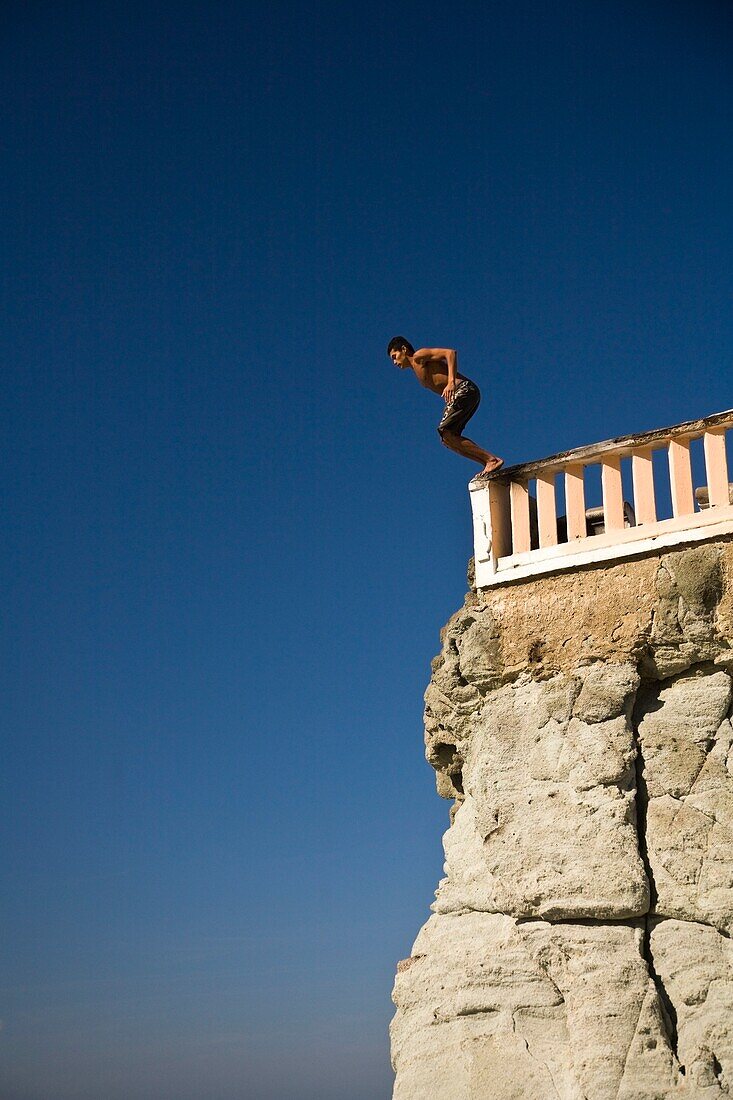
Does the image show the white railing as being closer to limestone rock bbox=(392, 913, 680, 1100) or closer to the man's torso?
the man's torso

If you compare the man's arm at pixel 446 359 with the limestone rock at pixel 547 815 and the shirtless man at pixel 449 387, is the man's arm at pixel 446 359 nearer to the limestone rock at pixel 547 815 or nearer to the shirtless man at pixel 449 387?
the shirtless man at pixel 449 387

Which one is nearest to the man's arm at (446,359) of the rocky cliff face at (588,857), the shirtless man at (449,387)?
the shirtless man at (449,387)

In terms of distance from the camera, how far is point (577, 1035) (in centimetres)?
812

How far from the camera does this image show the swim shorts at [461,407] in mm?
10430

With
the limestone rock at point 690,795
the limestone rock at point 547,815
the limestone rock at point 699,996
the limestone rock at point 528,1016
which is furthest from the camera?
the limestone rock at point 547,815

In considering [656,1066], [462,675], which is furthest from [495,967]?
[462,675]

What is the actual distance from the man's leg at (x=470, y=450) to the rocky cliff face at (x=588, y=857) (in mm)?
1033

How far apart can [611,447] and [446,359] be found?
1.84 m

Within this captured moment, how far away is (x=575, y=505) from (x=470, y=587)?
1.04 metres

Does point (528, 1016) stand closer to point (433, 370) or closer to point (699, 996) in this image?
point (699, 996)

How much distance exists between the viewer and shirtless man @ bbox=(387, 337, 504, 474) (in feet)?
33.9

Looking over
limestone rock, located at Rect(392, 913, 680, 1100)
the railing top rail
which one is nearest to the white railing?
the railing top rail

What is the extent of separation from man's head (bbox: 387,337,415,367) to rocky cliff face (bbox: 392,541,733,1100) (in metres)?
2.27

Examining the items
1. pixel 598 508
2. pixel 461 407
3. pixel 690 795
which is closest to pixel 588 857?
pixel 690 795
